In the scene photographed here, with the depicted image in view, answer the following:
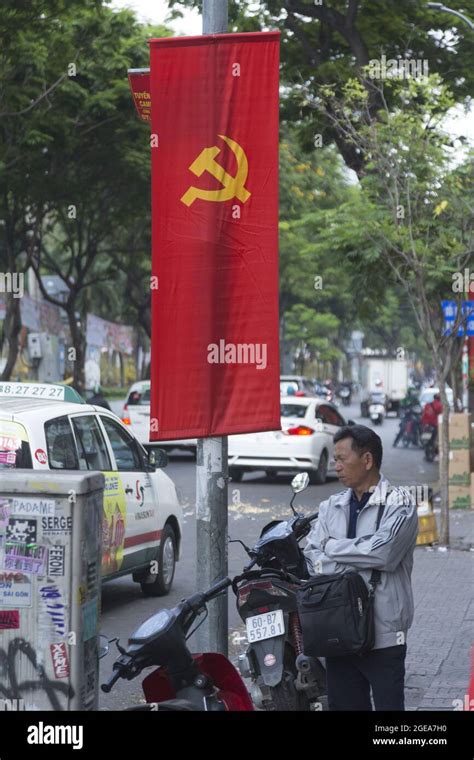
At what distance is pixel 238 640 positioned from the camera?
28.8ft

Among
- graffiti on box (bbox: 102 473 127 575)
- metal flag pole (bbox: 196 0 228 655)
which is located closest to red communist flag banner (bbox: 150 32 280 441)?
metal flag pole (bbox: 196 0 228 655)

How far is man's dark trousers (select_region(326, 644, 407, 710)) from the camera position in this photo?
15.5ft

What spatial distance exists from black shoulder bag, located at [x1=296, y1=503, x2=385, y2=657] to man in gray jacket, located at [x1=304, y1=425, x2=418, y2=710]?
7 cm

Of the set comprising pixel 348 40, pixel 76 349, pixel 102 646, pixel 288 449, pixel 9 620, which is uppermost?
pixel 348 40

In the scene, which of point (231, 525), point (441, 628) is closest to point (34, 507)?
point (441, 628)

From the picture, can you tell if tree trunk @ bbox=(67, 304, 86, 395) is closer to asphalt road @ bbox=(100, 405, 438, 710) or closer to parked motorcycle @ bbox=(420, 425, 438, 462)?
asphalt road @ bbox=(100, 405, 438, 710)

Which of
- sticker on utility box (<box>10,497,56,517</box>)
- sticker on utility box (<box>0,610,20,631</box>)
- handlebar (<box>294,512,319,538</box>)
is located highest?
sticker on utility box (<box>10,497,56,517</box>)

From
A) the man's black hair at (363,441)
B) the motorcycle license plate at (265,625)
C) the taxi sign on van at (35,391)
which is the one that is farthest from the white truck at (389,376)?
the man's black hair at (363,441)

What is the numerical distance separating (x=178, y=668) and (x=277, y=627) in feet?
3.91

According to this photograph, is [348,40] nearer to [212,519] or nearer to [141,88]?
[141,88]

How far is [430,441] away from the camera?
27.3 metres

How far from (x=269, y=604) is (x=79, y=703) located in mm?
1219
